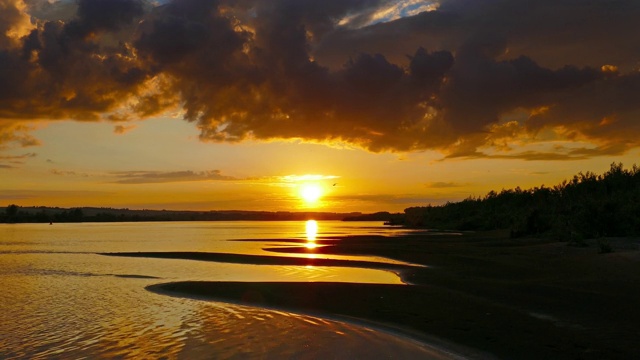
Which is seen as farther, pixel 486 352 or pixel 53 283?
pixel 53 283

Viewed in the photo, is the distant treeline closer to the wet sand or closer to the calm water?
the wet sand

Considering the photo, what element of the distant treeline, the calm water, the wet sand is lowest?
the calm water

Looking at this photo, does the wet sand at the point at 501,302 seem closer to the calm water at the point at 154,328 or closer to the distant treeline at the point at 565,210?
the calm water at the point at 154,328

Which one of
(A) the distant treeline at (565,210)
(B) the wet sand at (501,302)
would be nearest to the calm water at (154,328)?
(B) the wet sand at (501,302)

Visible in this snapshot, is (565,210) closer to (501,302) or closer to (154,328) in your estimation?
(501,302)

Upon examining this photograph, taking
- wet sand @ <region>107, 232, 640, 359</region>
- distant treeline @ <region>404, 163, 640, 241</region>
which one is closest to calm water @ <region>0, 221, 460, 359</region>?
wet sand @ <region>107, 232, 640, 359</region>

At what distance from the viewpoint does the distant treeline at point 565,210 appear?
43844 millimetres

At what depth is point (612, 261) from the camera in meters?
24.8

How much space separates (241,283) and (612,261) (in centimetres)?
1799

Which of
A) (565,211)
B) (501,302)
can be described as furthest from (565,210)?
(501,302)

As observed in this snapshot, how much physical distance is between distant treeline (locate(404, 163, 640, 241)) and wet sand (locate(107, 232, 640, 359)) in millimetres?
14978

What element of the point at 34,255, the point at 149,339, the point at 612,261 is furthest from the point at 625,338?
the point at 34,255

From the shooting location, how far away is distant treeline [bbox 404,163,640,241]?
4384cm

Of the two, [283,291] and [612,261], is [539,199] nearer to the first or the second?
[612,261]
